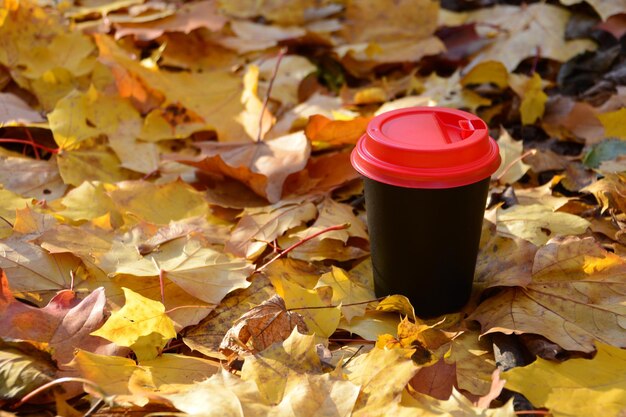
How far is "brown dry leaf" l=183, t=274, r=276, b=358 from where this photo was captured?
4.73 ft

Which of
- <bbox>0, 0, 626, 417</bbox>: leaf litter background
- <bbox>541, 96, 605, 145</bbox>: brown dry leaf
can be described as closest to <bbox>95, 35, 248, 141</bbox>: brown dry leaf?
<bbox>0, 0, 626, 417</bbox>: leaf litter background

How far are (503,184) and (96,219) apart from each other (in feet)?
3.62

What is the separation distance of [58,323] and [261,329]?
1.33 feet

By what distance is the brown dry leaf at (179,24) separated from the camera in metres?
2.68

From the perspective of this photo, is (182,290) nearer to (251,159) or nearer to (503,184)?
(251,159)

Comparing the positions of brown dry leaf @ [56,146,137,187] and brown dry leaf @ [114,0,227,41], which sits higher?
brown dry leaf @ [114,0,227,41]

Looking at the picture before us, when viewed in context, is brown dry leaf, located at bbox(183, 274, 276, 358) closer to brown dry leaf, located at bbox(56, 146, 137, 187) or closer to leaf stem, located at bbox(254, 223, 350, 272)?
leaf stem, located at bbox(254, 223, 350, 272)

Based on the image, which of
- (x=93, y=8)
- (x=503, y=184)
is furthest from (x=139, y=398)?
(x=93, y=8)

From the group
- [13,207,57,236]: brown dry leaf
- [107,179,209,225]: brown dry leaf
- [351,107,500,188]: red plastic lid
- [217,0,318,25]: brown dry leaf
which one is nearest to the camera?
[351,107,500,188]: red plastic lid

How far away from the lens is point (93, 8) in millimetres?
3002

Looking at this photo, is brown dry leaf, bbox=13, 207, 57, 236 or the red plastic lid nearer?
the red plastic lid

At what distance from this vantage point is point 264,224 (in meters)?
1.76

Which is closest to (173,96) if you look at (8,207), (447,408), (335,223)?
(8,207)

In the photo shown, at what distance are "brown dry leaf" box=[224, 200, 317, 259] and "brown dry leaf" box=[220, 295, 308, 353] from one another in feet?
1.03
